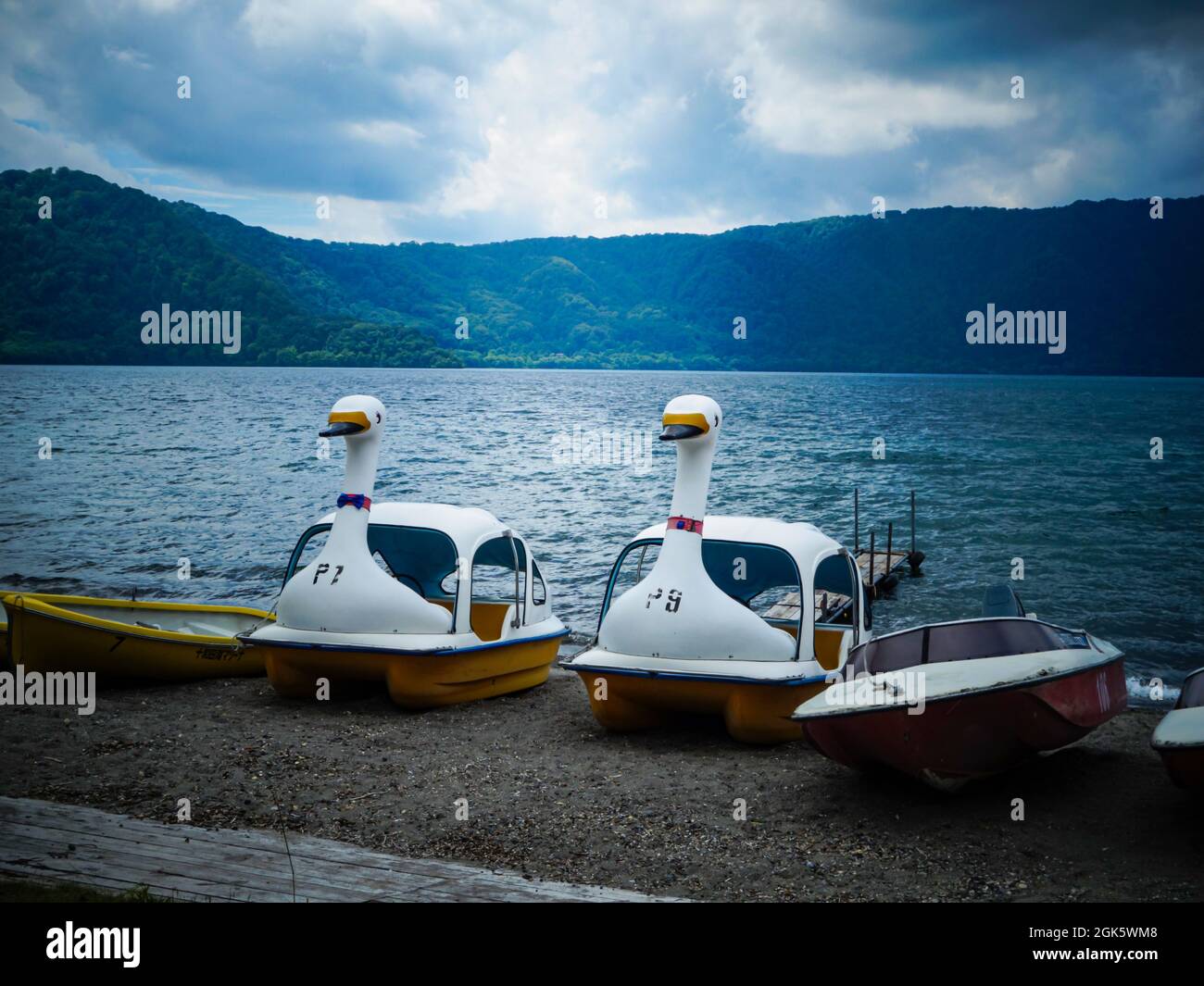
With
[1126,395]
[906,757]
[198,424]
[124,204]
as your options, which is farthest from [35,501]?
[1126,395]

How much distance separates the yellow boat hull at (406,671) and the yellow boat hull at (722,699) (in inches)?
77.5

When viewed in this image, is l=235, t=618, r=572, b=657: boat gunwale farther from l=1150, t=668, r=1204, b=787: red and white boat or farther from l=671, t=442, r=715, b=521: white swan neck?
l=1150, t=668, r=1204, b=787: red and white boat

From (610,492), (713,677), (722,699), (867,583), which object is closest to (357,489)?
(713,677)

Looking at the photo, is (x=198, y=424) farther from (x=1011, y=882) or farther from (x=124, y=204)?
(x=124, y=204)

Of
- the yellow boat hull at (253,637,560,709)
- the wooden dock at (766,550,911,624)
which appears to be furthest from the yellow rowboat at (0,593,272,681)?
the wooden dock at (766,550,911,624)

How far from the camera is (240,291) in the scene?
15838 centimetres

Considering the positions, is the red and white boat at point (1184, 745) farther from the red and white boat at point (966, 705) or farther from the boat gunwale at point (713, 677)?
the boat gunwale at point (713, 677)

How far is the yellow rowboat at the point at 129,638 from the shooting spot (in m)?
12.3

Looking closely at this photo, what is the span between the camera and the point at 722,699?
36.2 ft

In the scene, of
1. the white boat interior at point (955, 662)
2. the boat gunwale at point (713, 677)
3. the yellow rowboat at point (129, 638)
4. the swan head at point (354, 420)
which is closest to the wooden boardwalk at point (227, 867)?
the white boat interior at point (955, 662)

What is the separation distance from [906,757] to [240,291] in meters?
163

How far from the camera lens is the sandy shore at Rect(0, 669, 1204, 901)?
7688 millimetres

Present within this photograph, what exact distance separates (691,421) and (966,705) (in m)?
4.41

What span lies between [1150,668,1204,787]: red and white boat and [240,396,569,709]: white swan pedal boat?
6.99 metres
